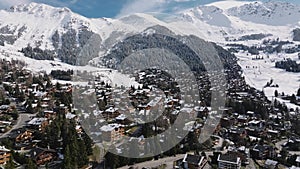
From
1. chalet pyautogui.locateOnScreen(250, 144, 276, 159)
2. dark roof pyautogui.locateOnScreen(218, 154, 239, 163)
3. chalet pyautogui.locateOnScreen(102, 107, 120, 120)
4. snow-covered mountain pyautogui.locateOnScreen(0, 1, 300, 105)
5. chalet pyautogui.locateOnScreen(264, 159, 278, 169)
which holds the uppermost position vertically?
snow-covered mountain pyautogui.locateOnScreen(0, 1, 300, 105)

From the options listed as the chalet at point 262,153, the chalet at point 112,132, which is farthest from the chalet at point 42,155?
the chalet at point 262,153


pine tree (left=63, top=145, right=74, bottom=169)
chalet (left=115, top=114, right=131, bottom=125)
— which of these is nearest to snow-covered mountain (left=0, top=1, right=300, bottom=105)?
chalet (left=115, top=114, right=131, bottom=125)

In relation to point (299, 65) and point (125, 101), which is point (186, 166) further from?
point (299, 65)

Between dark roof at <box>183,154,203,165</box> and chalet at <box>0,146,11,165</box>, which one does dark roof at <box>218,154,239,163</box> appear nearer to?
dark roof at <box>183,154,203,165</box>

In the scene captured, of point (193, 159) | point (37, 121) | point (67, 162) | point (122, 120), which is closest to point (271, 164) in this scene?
point (193, 159)

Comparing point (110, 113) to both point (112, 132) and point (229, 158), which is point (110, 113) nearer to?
point (112, 132)

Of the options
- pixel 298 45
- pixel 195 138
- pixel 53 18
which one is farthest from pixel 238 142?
pixel 53 18
